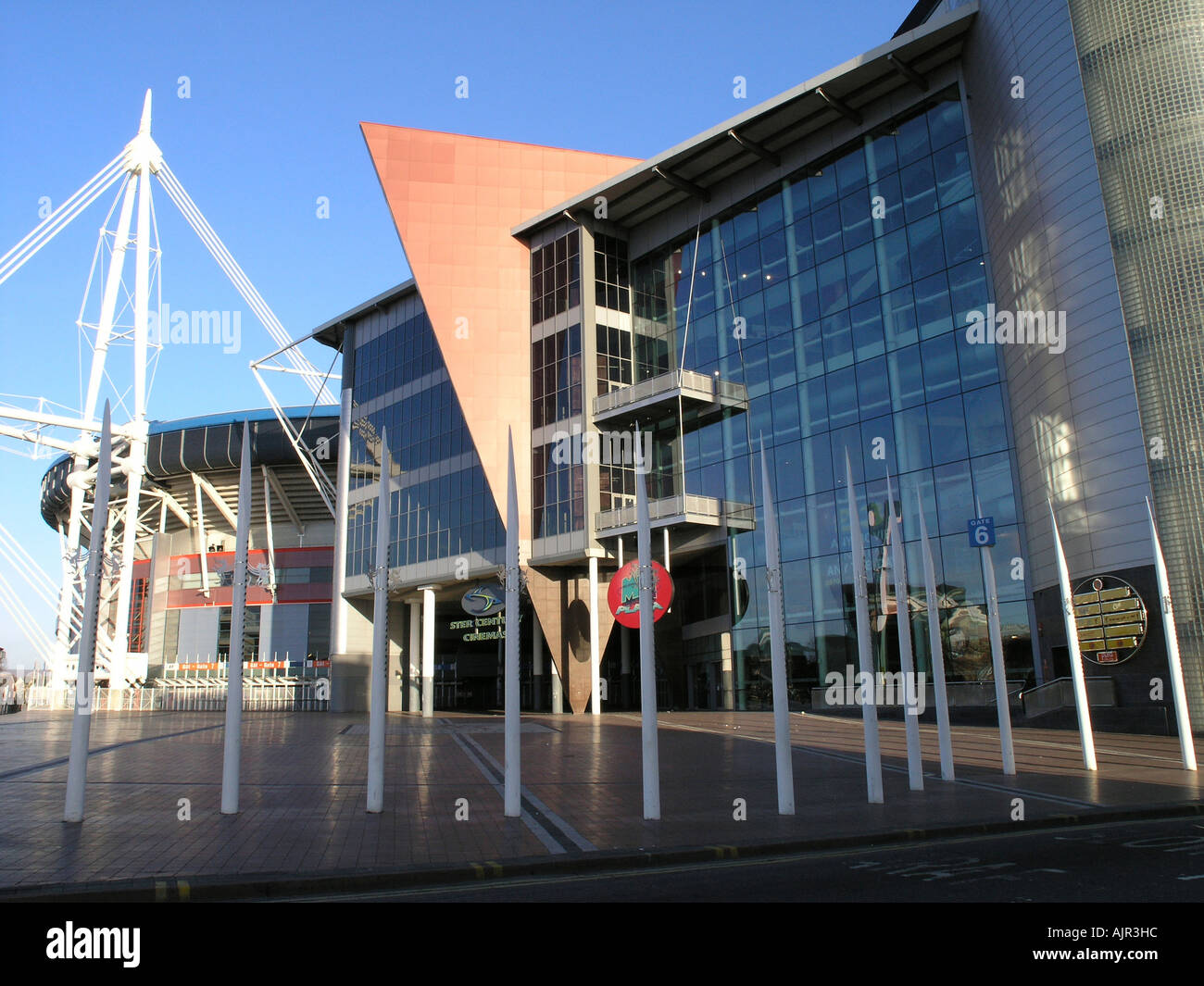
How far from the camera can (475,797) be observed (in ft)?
45.3

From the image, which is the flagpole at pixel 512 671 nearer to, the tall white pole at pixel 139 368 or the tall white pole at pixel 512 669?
the tall white pole at pixel 512 669

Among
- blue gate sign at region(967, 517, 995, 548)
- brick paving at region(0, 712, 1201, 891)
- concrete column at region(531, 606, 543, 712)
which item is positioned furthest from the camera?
concrete column at region(531, 606, 543, 712)

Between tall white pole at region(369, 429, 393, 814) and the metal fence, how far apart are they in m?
42.3

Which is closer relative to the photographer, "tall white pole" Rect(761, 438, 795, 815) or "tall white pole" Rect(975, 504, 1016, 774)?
"tall white pole" Rect(761, 438, 795, 815)

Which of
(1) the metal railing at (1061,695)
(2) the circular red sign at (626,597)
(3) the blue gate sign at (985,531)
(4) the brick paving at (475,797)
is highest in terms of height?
(3) the blue gate sign at (985,531)

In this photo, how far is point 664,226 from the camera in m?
44.3

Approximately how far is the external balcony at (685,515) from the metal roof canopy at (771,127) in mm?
14436

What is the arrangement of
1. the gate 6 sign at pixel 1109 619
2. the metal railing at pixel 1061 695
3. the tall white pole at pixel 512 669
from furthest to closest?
the metal railing at pixel 1061 695 < the gate 6 sign at pixel 1109 619 < the tall white pole at pixel 512 669

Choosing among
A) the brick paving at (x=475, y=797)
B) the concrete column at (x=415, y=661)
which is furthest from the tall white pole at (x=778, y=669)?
the concrete column at (x=415, y=661)

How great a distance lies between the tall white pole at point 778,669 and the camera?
12009 mm

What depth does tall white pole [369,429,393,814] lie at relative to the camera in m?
11.8

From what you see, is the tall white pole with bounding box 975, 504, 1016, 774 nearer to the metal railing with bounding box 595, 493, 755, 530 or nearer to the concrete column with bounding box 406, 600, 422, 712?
the metal railing with bounding box 595, 493, 755, 530

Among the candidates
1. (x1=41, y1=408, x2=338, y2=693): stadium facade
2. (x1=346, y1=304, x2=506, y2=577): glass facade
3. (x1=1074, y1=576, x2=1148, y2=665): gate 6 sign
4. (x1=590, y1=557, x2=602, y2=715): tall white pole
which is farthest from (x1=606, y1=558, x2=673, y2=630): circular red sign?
(x1=41, y1=408, x2=338, y2=693): stadium facade
